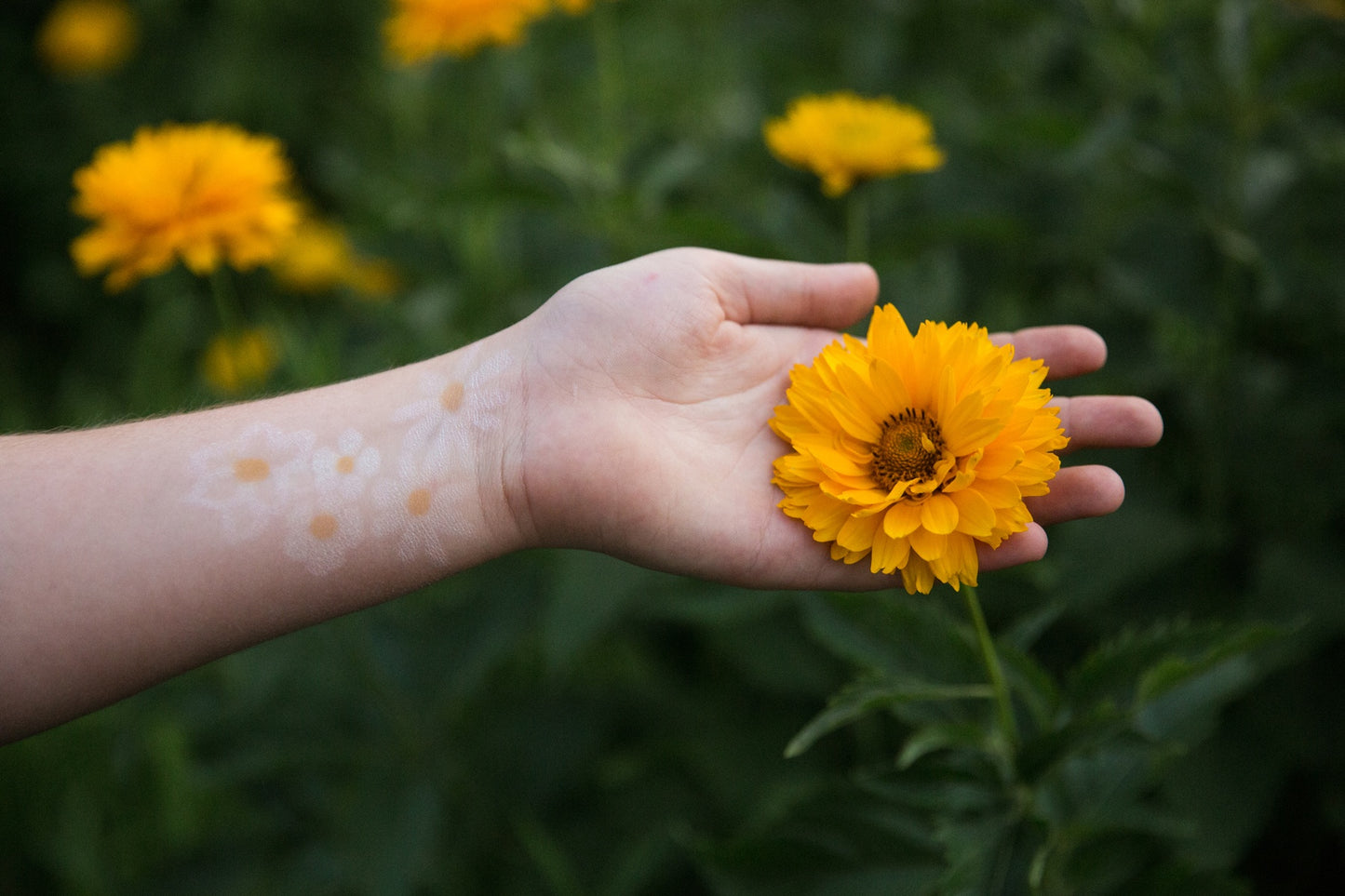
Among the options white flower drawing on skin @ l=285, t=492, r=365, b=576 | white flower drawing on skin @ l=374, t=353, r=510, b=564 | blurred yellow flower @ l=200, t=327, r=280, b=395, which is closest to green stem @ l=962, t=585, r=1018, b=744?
white flower drawing on skin @ l=374, t=353, r=510, b=564

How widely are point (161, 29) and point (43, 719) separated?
4.19m

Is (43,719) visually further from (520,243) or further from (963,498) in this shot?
(520,243)

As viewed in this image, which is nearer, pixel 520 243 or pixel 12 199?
pixel 520 243

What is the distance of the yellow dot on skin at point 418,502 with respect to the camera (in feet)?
4.23

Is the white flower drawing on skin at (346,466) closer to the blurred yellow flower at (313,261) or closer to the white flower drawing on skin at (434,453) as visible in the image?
the white flower drawing on skin at (434,453)

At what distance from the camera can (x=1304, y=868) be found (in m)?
1.68

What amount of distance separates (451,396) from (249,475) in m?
0.28

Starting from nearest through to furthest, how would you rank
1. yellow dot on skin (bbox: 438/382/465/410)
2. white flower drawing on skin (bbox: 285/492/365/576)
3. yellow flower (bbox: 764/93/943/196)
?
white flower drawing on skin (bbox: 285/492/365/576), yellow dot on skin (bbox: 438/382/465/410), yellow flower (bbox: 764/93/943/196)

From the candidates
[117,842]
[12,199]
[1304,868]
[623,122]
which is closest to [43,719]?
[117,842]

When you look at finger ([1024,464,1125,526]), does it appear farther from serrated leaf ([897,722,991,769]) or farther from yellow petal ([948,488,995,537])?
serrated leaf ([897,722,991,769])

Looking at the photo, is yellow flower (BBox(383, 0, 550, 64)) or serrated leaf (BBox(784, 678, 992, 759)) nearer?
serrated leaf (BBox(784, 678, 992, 759))

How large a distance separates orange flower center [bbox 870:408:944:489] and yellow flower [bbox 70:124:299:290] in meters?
1.13

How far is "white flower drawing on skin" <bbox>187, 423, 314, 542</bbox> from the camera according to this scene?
4.07 feet

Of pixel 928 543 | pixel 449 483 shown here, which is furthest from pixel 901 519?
pixel 449 483
